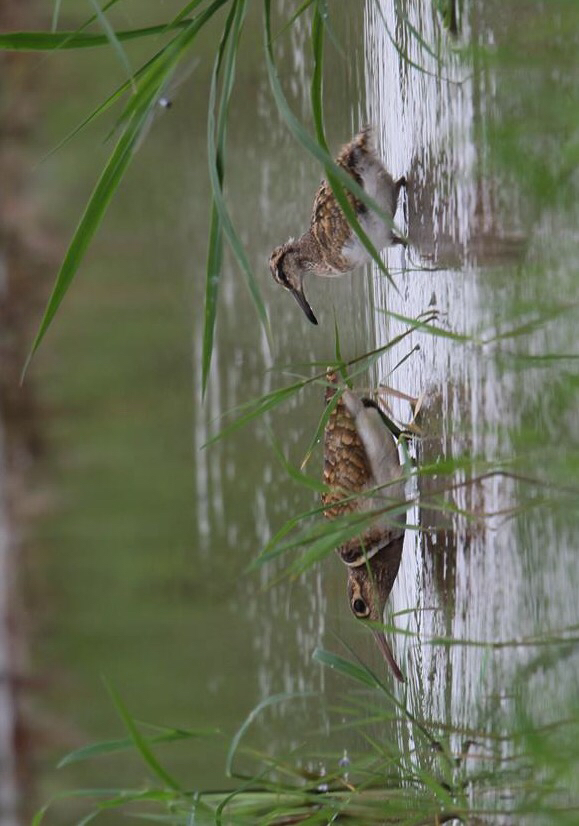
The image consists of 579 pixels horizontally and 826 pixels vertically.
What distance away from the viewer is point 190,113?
120 centimetres

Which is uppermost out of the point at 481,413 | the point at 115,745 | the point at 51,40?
the point at 51,40

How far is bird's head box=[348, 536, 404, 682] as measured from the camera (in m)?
0.44

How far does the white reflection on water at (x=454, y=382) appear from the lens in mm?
326

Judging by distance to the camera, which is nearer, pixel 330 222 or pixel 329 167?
pixel 329 167

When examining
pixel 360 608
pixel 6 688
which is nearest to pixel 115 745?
pixel 360 608

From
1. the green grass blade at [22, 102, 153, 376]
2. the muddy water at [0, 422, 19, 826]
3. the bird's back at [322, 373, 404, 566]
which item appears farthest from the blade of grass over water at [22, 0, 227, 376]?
the muddy water at [0, 422, 19, 826]

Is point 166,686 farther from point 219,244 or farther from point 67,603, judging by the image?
point 219,244

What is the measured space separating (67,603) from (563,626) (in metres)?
1.54

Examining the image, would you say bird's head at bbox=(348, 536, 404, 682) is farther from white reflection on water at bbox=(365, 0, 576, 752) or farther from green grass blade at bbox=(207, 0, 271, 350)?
green grass blade at bbox=(207, 0, 271, 350)

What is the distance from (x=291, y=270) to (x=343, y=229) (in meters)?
0.07

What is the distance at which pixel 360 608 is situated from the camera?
1.48ft

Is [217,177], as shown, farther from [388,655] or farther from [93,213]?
[388,655]

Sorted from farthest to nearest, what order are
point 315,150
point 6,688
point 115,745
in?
point 6,688, point 115,745, point 315,150

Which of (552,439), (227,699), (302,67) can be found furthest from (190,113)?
(552,439)
